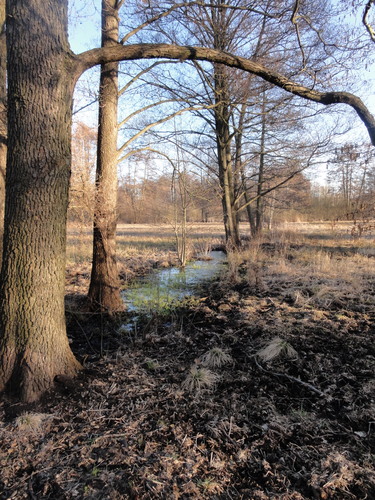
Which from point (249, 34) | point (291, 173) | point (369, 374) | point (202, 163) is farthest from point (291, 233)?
point (369, 374)

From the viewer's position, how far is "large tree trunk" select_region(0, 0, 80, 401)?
266 centimetres

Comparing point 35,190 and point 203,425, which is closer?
point 203,425

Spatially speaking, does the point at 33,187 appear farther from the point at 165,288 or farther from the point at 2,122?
the point at 165,288

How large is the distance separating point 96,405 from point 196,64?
1062 cm

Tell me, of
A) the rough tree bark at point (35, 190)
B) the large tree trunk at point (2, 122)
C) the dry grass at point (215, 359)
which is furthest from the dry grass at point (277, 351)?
the large tree trunk at point (2, 122)

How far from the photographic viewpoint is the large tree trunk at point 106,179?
536cm

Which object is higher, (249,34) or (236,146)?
(249,34)

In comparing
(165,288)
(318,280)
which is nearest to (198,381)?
(165,288)

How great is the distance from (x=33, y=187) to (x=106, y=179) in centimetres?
285

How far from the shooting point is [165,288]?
7.86m

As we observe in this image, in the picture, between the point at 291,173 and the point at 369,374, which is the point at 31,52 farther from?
the point at 291,173

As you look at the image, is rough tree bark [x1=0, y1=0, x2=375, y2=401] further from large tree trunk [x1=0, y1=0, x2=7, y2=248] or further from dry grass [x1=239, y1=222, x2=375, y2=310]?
dry grass [x1=239, y1=222, x2=375, y2=310]

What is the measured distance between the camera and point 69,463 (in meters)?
2.07

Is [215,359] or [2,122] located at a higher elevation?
[2,122]
